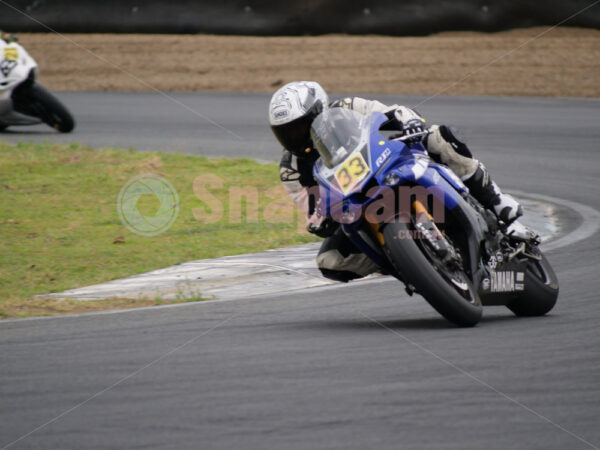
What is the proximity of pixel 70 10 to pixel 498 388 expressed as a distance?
61.4 ft

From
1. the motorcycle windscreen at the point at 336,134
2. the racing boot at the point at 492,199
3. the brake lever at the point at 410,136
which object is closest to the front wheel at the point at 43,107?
the motorcycle windscreen at the point at 336,134

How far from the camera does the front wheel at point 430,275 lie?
5242mm

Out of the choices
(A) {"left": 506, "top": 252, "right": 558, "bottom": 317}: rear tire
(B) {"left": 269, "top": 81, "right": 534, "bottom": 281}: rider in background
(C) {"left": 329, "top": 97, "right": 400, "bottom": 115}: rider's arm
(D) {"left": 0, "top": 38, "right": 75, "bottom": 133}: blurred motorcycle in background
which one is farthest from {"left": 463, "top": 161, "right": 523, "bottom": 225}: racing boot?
(D) {"left": 0, "top": 38, "right": 75, "bottom": 133}: blurred motorcycle in background

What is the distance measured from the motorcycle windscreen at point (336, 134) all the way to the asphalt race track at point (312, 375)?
3.32 ft

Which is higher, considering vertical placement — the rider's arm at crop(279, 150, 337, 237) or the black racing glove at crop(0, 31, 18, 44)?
the black racing glove at crop(0, 31, 18, 44)

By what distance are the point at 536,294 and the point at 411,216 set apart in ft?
3.87

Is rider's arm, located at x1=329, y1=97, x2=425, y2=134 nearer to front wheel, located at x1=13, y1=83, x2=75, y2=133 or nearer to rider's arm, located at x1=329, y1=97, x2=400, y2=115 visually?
rider's arm, located at x1=329, y1=97, x2=400, y2=115

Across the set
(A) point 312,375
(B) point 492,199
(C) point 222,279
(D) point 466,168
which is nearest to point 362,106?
(D) point 466,168

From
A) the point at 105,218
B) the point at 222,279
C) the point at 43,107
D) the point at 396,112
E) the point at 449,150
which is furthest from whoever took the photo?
the point at 43,107

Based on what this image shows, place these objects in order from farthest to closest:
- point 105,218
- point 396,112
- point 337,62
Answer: point 337,62, point 105,218, point 396,112

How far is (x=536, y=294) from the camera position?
6.15m

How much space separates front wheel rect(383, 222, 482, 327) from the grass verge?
2332 millimetres

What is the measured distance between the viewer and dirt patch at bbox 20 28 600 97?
18.9 m

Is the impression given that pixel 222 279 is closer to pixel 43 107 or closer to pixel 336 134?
pixel 336 134
